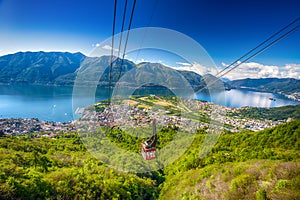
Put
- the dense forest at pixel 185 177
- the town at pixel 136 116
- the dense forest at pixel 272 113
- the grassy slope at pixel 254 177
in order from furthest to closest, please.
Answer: the dense forest at pixel 272 113, the town at pixel 136 116, the dense forest at pixel 185 177, the grassy slope at pixel 254 177

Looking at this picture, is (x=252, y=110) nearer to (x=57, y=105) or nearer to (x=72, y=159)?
(x=72, y=159)

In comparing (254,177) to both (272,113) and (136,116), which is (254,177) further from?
(272,113)

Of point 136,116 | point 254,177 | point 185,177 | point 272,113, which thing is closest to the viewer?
point 254,177

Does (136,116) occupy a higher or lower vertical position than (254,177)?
higher

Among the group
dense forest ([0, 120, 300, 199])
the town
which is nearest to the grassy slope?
dense forest ([0, 120, 300, 199])

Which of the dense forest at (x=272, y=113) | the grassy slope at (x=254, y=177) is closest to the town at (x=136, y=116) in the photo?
the grassy slope at (x=254, y=177)

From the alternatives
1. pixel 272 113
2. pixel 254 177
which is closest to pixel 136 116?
pixel 254 177

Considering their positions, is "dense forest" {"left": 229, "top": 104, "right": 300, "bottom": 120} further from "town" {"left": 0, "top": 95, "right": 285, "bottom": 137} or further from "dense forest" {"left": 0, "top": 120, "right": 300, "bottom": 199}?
"dense forest" {"left": 0, "top": 120, "right": 300, "bottom": 199}

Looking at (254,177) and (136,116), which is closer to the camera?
(254,177)

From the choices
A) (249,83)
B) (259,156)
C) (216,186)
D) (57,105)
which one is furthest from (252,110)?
(249,83)

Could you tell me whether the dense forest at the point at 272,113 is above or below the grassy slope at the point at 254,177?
below

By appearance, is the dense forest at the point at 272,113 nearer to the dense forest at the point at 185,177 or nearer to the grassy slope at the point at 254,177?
the grassy slope at the point at 254,177
